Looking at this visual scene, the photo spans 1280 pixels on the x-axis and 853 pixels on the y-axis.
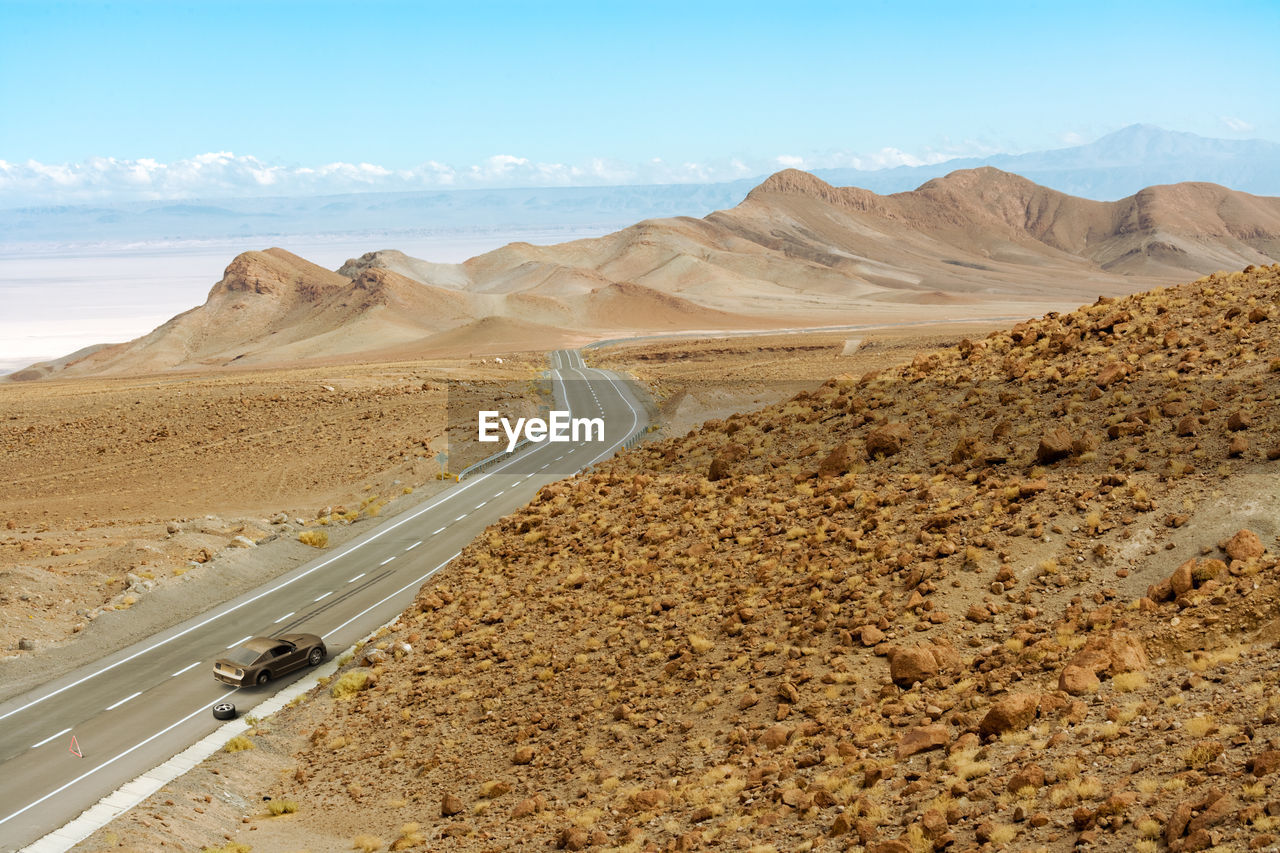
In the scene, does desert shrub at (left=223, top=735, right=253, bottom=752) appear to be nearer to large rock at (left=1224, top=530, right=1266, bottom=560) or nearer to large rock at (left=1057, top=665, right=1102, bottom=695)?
large rock at (left=1057, top=665, right=1102, bottom=695)

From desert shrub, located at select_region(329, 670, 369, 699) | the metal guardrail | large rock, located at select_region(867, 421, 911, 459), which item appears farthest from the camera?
the metal guardrail

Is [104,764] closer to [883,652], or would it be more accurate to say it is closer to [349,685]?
[349,685]

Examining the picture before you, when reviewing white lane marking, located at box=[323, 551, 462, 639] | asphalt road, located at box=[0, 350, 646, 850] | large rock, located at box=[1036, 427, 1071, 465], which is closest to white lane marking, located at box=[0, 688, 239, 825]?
asphalt road, located at box=[0, 350, 646, 850]

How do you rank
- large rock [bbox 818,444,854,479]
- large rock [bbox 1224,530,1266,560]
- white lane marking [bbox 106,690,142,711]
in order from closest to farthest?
large rock [bbox 1224,530,1266,560] < white lane marking [bbox 106,690,142,711] < large rock [bbox 818,444,854,479]

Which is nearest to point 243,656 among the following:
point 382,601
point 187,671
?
point 187,671

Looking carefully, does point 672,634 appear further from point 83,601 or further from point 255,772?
point 83,601

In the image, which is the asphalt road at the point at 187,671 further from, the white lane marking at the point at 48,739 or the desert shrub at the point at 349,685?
the desert shrub at the point at 349,685
